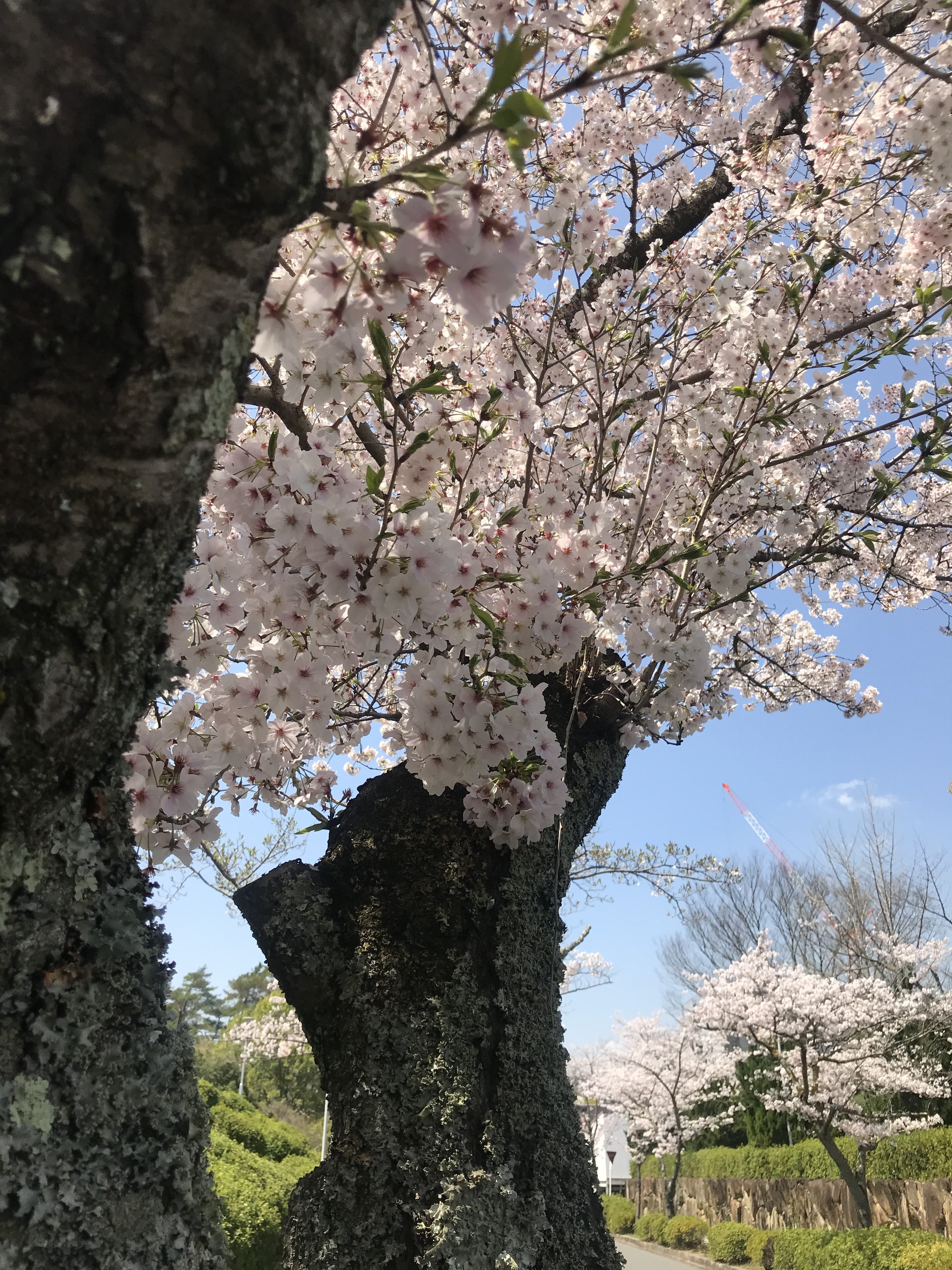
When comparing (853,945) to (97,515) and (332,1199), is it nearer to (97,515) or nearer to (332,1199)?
(332,1199)

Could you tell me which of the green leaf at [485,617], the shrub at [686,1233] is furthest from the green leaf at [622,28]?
the shrub at [686,1233]

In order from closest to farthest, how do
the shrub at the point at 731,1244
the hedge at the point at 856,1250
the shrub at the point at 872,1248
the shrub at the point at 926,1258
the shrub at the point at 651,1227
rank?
the shrub at the point at 926,1258
the hedge at the point at 856,1250
the shrub at the point at 872,1248
the shrub at the point at 731,1244
the shrub at the point at 651,1227

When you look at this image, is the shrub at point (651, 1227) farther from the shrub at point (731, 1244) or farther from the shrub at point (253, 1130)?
the shrub at point (253, 1130)

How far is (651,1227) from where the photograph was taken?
50.3 ft

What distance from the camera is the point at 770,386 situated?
2.74m

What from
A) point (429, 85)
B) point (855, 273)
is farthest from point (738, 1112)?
point (429, 85)

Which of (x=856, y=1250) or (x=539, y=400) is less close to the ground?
(x=539, y=400)

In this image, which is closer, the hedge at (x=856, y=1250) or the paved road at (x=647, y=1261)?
the hedge at (x=856, y=1250)

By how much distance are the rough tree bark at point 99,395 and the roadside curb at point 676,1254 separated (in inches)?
537

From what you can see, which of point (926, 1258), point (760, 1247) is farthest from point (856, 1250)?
point (760, 1247)

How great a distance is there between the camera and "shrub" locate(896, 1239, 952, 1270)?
656 cm

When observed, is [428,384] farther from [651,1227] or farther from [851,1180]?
[651,1227]

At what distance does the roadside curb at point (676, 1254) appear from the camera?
1159 cm

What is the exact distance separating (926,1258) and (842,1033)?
5.62m
